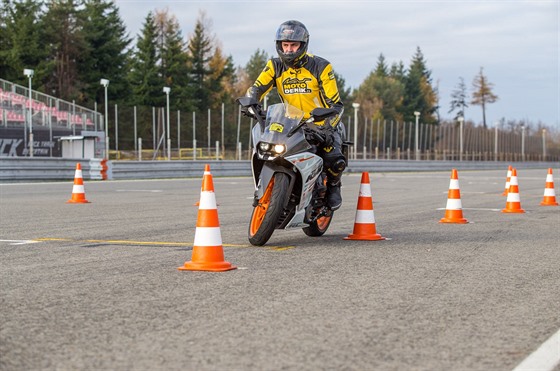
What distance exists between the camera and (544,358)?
443cm

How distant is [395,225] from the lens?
41.0 feet

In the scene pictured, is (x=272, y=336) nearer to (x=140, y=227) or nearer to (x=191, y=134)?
(x=140, y=227)

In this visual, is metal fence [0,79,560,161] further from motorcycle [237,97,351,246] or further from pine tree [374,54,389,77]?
pine tree [374,54,389,77]

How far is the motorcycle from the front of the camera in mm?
8886

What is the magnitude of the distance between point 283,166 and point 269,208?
48 cm

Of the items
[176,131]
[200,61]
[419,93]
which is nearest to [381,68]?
[419,93]

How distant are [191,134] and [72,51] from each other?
83.5ft

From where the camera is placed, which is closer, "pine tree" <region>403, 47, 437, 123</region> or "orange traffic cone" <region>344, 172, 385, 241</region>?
"orange traffic cone" <region>344, 172, 385, 241</region>

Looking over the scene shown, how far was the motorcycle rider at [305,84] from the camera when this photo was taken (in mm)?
9516

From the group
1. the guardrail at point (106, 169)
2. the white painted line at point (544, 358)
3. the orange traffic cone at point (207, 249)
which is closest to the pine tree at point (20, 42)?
the guardrail at point (106, 169)

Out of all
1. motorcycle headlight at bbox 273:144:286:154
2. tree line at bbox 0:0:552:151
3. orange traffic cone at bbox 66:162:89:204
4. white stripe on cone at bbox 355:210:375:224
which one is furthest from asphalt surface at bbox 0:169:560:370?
tree line at bbox 0:0:552:151

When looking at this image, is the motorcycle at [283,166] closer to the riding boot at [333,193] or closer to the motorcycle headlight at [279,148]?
the motorcycle headlight at [279,148]

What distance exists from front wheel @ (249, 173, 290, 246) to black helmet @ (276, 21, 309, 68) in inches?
53.2

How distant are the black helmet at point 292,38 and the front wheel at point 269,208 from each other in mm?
1352
